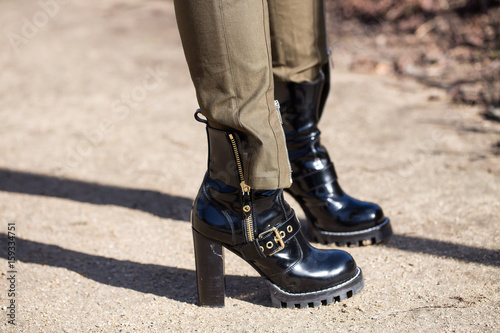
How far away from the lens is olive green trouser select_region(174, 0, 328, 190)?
119 cm

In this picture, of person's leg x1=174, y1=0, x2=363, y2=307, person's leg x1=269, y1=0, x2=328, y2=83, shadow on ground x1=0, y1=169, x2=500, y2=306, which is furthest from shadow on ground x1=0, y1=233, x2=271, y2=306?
person's leg x1=269, y1=0, x2=328, y2=83

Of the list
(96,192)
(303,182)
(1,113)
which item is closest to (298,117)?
(303,182)

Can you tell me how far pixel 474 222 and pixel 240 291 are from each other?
2.78ft

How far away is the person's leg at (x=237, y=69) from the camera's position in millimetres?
1190

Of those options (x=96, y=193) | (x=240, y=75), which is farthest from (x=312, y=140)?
(x=96, y=193)

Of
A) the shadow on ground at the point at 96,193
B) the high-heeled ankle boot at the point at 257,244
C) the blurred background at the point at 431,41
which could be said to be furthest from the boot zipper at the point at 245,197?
the blurred background at the point at 431,41

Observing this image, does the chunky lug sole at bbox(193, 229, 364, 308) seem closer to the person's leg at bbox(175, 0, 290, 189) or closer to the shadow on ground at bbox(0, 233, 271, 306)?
the shadow on ground at bbox(0, 233, 271, 306)

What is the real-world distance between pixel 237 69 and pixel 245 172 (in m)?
0.24

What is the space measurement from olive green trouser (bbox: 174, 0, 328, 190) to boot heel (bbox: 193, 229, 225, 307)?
0.22 m

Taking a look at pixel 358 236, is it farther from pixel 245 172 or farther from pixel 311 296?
pixel 245 172

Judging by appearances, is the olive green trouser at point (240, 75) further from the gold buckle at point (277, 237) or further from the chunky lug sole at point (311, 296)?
the chunky lug sole at point (311, 296)

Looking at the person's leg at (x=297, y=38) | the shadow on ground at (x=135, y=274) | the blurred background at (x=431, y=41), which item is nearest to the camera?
the shadow on ground at (x=135, y=274)

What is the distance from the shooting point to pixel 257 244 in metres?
1.35

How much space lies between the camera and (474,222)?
1.83 m
